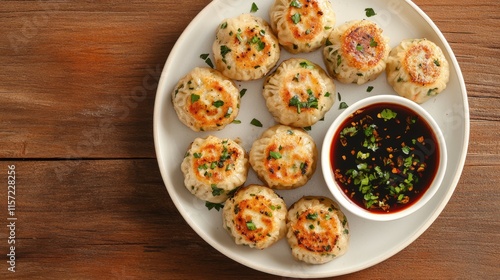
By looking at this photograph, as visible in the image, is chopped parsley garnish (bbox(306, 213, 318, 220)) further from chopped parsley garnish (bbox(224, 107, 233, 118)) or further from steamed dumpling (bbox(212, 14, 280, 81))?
steamed dumpling (bbox(212, 14, 280, 81))

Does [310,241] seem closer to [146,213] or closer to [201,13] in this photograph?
[146,213]

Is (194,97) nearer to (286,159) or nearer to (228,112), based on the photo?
(228,112)

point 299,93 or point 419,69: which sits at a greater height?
point 419,69

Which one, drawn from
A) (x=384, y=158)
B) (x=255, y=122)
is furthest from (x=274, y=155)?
(x=384, y=158)

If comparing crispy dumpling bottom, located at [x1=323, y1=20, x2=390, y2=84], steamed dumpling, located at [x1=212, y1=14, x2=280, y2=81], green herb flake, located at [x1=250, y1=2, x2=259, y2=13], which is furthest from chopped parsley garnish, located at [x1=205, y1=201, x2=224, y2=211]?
green herb flake, located at [x1=250, y1=2, x2=259, y2=13]

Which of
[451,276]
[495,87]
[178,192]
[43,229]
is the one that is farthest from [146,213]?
[495,87]

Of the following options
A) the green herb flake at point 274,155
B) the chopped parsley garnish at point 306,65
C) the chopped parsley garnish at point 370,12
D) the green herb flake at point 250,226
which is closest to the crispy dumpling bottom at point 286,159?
→ the green herb flake at point 274,155
